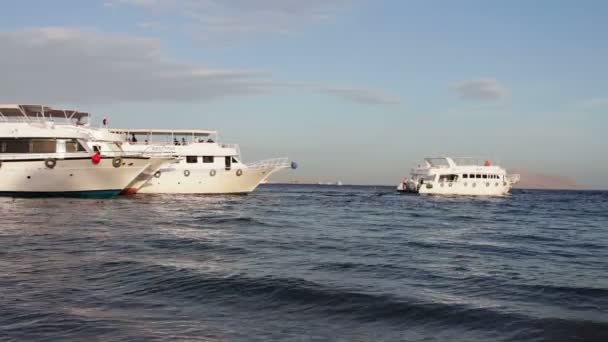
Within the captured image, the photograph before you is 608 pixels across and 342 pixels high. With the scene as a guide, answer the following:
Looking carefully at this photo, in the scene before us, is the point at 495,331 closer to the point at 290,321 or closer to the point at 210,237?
the point at 290,321

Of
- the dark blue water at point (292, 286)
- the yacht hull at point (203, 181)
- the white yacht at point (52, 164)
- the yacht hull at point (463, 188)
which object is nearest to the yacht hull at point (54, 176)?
the white yacht at point (52, 164)

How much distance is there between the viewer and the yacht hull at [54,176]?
126 ft

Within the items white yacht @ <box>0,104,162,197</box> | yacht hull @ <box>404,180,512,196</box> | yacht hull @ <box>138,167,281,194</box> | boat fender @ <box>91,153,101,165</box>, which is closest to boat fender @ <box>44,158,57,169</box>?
white yacht @ <box>0,104,162,197</box>

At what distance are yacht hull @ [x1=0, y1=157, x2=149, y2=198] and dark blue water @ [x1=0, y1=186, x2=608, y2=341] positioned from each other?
17.6m

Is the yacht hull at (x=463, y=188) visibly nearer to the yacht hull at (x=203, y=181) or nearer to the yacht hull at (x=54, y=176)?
the yacht hull at (x=203, y=181)

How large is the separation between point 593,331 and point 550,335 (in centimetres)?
72

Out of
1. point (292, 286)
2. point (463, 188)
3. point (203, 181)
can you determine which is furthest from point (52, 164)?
point (463, 188)

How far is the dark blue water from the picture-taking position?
8328 mm

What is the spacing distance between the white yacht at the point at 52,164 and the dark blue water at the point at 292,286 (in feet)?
58.0

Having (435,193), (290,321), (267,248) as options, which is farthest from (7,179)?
(435,193)

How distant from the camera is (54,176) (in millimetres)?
38344

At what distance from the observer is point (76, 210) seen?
96.4 ft

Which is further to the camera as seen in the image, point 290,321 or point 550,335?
point 290,321

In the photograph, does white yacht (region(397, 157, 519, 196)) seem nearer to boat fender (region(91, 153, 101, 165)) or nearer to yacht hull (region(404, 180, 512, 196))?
yacht hull (region(404, 180, 512, 196))
